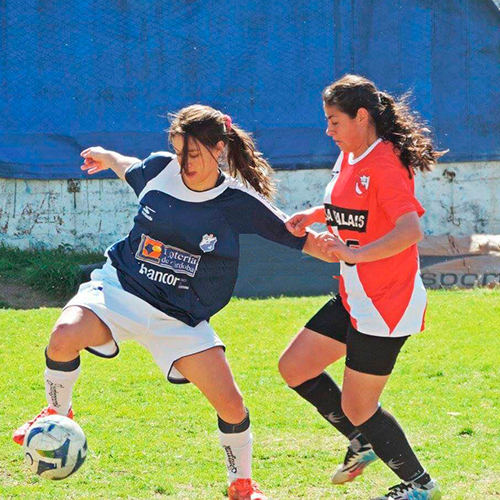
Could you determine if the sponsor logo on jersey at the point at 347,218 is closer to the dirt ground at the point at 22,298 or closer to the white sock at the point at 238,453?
the white sock at the point at 238,453

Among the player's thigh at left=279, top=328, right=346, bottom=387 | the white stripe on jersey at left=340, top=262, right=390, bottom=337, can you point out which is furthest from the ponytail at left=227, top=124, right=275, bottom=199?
the player's thigh at left=279, top=328, right=346, bottom=387

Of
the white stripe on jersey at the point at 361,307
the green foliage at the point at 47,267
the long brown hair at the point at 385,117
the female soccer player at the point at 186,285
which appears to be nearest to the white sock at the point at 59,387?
the female soccer player at the point at 186,285

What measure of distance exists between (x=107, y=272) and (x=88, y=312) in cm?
33

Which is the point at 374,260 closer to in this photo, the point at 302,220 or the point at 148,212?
the point at 302,220

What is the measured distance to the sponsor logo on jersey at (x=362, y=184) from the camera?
4633 mm

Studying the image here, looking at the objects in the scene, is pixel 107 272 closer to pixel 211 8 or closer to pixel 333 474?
pixel 333 474

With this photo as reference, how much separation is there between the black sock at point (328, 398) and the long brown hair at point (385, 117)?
1.21 m

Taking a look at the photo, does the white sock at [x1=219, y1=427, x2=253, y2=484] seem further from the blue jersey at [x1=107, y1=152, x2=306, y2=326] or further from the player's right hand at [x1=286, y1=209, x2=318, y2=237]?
the player's right hand at [x1=286, y1=209, x2=318, y2=237]

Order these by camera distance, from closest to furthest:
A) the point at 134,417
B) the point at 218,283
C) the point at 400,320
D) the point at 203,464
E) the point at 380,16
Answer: the point at 400,320, the point at 218,283, the point at 203,464, the point at 134,417, the point at 380,16

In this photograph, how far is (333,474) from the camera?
521 centimetres

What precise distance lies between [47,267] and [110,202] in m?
1.41

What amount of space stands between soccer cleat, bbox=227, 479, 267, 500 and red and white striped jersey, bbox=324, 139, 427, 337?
97 cm

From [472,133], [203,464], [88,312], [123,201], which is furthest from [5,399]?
[472,133]

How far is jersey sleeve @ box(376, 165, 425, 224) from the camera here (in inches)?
177
